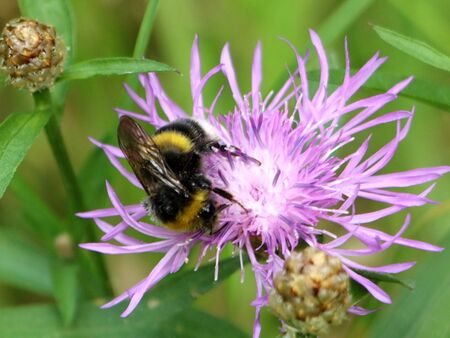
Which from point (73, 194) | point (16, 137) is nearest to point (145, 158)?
point (16, 137)

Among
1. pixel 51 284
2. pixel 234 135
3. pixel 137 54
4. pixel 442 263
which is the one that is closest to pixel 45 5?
pixel 137 54

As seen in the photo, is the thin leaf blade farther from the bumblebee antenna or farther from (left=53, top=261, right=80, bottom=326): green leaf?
(left=53, top=261, right=80, bottom=326): green leaf

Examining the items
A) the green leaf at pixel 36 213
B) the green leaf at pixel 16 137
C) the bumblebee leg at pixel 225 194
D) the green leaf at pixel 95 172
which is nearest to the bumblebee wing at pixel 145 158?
the bumblebee leg at pixel 225 194

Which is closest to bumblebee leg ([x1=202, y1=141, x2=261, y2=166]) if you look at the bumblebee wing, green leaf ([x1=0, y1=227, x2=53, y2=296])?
the bumblebee wing

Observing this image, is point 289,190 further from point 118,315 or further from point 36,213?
point 36,213

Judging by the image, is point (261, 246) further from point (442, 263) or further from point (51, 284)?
point (51, 284)

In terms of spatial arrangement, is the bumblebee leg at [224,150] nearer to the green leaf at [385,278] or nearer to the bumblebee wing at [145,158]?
the bumblebee wing at [145,158]
